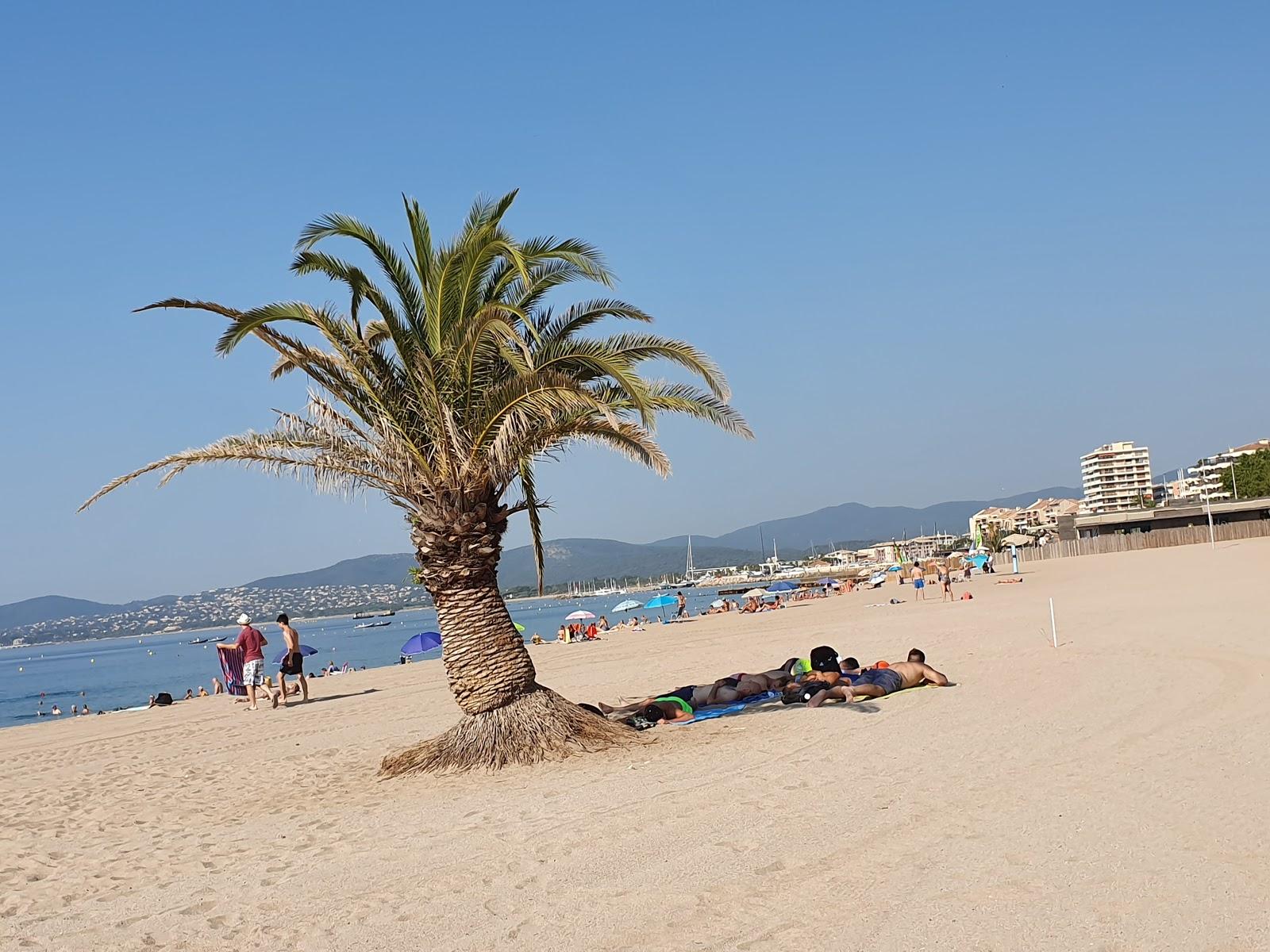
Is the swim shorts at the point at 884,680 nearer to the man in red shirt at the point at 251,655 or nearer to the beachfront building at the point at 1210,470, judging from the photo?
the man in red shirt at the point at 251,655

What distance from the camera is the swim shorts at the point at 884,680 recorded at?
12.0m

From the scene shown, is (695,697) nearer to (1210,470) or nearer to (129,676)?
(129,676)

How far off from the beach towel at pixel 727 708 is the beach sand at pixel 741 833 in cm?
45

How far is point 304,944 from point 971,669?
1073cm

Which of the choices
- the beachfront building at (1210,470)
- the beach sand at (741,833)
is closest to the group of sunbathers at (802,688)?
the beach sand at (741,833)

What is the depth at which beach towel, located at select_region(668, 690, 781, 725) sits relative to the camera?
11836 millimetres

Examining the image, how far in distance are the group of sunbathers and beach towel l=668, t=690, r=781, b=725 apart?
48 millimetres

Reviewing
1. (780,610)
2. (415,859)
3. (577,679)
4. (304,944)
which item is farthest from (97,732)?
(780,610)

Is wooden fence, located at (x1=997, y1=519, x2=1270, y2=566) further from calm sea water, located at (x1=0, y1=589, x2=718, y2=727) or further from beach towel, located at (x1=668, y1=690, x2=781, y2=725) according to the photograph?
beach towel, located at (x1=668, y1=690, x2=781, y2=725)

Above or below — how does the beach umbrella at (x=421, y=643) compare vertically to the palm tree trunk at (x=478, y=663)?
below

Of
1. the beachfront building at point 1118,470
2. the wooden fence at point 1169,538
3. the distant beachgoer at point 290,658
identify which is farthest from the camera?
the beachfront building at point 1118,470

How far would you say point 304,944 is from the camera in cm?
509

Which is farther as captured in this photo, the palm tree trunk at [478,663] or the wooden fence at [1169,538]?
the wooden fence at [1169,538]

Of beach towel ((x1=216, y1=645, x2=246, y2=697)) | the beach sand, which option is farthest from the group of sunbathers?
beach towel ((x1=216, y1=645, x2=246, y2=697))
